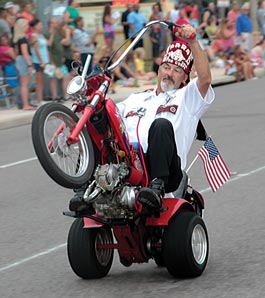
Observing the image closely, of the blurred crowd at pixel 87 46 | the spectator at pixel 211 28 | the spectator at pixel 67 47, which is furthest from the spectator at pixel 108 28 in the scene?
the spectator at pixel 211 28

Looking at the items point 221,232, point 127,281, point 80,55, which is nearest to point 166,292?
point 127,281

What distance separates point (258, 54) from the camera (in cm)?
2773

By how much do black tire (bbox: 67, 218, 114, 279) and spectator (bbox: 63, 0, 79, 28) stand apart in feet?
46.4

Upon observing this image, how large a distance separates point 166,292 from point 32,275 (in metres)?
1.27

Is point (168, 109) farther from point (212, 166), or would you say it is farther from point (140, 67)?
point (140, 67)

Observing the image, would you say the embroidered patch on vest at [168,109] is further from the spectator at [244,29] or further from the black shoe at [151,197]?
the spectator at [244,29]

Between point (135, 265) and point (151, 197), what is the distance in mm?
1179

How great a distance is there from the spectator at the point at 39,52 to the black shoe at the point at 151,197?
42.2ft

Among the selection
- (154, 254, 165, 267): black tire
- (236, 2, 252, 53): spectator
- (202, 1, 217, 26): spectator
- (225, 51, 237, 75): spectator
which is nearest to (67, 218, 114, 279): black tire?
(154, 254, 165, 267): black tire

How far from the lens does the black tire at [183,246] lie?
20.3 feet

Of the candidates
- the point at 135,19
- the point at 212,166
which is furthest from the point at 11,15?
the point at 212,166

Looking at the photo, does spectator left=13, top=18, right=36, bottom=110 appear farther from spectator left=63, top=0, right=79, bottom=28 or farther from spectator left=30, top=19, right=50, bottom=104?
spectator left=63, top=0, right=79, bottom=28

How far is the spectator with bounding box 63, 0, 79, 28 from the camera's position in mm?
20895

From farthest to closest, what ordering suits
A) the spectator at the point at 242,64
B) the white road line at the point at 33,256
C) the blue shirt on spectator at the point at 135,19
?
the spectator at the point at 242,64
the blue shirt on spectator at the point at 135,19
the white road line at the point at 33,256
